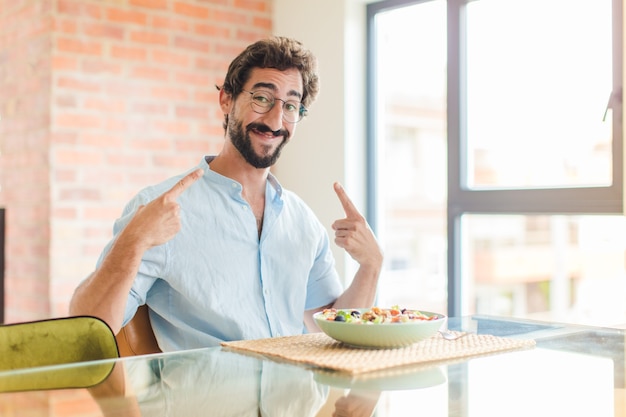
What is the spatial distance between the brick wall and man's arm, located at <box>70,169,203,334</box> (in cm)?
132

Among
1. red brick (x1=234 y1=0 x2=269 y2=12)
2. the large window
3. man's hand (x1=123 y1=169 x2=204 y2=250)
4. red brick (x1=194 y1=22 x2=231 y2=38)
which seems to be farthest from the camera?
red brick (x1=234 y1=0 x2=269 y2=12)

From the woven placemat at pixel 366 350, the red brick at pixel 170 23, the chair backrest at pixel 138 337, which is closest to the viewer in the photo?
the woven placemat at pixel 366 350

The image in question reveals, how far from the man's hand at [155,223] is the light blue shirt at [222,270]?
20cm

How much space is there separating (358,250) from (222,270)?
0.37 meters

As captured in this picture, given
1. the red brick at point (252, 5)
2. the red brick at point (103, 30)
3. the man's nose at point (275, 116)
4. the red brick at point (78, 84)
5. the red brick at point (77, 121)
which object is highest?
the red brick at point (252, 5)

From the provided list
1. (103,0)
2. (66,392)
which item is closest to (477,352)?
(66,392)

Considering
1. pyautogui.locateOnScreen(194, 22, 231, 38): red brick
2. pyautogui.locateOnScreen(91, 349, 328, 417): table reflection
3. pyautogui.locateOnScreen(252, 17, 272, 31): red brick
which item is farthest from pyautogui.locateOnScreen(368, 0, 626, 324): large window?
pyautogui.locateOnScreen(91, 349, 328, 417): table reflection

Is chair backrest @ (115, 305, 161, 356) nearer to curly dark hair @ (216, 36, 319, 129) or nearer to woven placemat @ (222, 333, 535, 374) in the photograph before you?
woven placemat @ (222, 333, 535, 374)

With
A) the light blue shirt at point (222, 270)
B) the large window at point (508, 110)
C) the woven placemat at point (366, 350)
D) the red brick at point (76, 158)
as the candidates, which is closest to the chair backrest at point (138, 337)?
the light blue shirt at point (222, 270)

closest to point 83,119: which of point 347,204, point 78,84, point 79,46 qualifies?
point 78,84

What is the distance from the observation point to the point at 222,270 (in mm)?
2057

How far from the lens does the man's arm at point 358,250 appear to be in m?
2.10

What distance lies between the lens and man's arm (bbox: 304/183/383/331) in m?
2.10

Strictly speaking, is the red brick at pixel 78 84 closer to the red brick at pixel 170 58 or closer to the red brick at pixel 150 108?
the red brick at pixel 150 108
